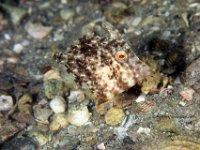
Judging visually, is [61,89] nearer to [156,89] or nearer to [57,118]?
[57,118]

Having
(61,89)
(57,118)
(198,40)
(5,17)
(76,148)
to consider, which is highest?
(5,17)

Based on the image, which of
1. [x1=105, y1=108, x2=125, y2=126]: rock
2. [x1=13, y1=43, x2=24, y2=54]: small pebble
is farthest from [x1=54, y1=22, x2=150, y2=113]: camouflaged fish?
[x1=13, y1=43, x2=24, y2=54]: small pebble

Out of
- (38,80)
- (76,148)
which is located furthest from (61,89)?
(76,148)

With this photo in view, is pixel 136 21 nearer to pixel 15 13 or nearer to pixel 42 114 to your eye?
pixel 42 114

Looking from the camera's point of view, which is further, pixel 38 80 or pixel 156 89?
pixel 38 80

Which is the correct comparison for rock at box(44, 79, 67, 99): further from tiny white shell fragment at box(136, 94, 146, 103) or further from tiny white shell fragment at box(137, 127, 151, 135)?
tiny white shell fragment at box(137, 127, 151, 135)

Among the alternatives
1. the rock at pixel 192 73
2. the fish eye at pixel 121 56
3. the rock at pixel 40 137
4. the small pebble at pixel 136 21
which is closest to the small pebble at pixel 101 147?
the rock at pixel 40 137

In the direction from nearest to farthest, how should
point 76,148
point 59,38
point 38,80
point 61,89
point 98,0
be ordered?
point 76,148 < point 61,89 < point 38,80 < point 59,38 < point 98,0
